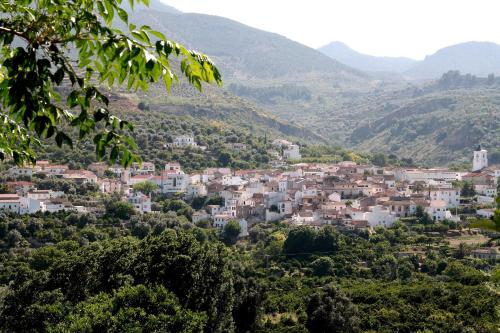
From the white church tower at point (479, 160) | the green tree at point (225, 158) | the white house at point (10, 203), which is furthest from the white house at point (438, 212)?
the white house at point (10, 203)

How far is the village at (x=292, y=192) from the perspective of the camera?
4488 cm

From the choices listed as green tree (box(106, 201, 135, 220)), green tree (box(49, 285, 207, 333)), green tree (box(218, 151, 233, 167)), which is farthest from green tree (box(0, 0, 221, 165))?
green tree (box(218, 151, 233, 167))

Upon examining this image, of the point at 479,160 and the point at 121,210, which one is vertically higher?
the point at 479,160

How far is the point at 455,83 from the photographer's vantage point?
164875 millimetres

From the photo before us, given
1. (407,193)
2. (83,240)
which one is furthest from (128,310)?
(407,193)

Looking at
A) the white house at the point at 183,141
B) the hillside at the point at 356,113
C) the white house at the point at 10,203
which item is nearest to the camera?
the white house at the point at 10,203

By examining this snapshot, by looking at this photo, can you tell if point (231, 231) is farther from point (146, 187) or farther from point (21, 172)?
point (21, 172)

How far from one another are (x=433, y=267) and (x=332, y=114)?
139347mm

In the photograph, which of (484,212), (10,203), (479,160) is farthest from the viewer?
(479,160)

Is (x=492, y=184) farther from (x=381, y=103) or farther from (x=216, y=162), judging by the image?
(x=381, y=103)

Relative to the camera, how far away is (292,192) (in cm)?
5216

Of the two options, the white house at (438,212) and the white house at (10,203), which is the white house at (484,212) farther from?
the white house at (10,203)

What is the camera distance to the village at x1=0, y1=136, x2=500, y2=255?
4488cm

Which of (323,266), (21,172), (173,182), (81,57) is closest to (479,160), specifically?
(173,182)
